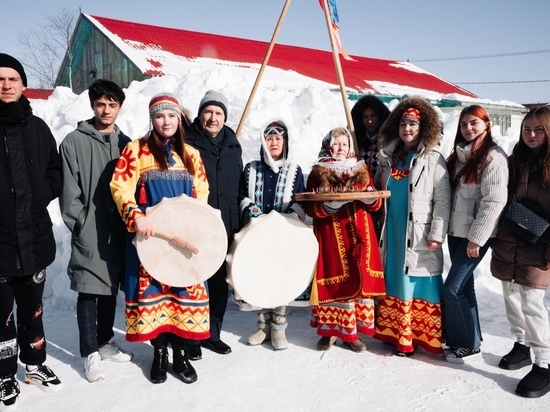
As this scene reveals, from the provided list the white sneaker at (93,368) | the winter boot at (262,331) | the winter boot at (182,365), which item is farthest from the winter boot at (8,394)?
the winter boot at (262,331)

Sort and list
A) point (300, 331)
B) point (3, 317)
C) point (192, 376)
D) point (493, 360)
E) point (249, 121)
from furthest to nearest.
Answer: point (249, 121), point (300, 331), point (493, 360), point (192, 376), point (3, 317)

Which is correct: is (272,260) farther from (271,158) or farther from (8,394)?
(8,394)

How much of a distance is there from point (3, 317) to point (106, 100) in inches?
59.3

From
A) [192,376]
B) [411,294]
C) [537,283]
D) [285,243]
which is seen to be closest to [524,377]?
[537,283]

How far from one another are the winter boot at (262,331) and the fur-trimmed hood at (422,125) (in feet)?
5.32

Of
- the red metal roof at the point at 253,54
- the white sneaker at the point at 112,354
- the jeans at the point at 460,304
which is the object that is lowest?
the white sneaker at the point at 112,354

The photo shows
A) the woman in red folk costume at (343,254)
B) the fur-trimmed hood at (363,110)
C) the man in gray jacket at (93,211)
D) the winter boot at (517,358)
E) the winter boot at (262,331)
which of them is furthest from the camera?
the fur-trimmed hood at (363,110)

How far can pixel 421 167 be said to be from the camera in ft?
10.5

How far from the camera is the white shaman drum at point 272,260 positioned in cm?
322

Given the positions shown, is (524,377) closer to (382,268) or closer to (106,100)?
(382,268)

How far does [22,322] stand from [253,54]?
1483 cm

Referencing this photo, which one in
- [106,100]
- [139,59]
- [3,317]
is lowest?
[3,317]

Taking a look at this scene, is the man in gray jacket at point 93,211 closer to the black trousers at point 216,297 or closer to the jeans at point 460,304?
the black trousers at point 216,297

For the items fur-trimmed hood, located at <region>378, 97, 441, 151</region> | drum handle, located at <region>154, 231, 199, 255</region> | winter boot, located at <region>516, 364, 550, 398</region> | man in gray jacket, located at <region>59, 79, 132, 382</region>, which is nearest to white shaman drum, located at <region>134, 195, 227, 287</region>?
drum handle, located at <region>154, 231, 199, 255</region>
